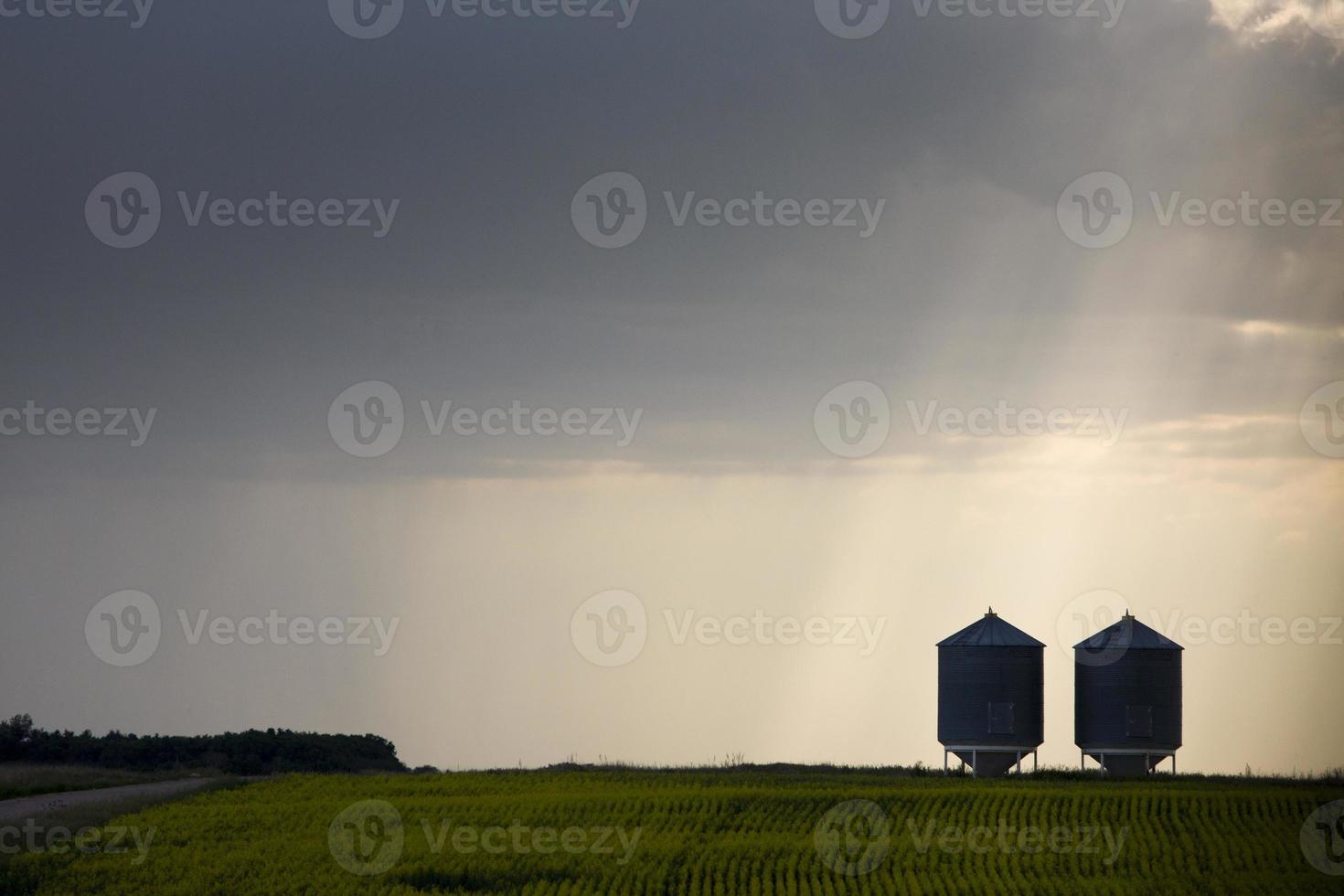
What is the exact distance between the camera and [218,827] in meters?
58.0

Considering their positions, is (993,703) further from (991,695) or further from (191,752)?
(191,752)

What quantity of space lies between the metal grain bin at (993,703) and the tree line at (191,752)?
3825 centimetres

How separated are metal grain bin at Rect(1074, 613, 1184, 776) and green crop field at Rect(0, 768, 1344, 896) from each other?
412 centimetres

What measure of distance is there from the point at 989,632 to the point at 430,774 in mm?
23999

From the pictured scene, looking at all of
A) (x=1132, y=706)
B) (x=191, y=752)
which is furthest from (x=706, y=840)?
(x=191, y=752)

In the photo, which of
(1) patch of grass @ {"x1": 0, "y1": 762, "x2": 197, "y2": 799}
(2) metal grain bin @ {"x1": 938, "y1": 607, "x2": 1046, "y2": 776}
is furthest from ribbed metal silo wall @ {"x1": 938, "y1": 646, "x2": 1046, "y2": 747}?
(1) patch of grass @ {"x1": 0, "y1": 762, "x2": 197, "y2": 799}

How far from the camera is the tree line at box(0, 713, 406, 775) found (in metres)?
97.4

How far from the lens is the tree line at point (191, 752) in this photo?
97.4 metres

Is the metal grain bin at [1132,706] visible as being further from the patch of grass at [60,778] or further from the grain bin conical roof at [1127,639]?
the patch of grass at [60,778]

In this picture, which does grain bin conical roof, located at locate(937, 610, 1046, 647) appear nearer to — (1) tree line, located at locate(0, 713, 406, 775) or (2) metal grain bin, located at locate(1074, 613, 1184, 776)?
(2) metal grain bin, located at locate(1074, 613, 1184, 776)

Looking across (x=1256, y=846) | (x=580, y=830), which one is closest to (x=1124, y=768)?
(x=1256, y=846)

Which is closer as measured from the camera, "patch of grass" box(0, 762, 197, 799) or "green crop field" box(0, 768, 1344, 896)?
"green crop field" box(0, 768, 1344, 896)

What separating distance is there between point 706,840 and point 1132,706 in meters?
25.1

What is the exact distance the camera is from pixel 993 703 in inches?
2876
